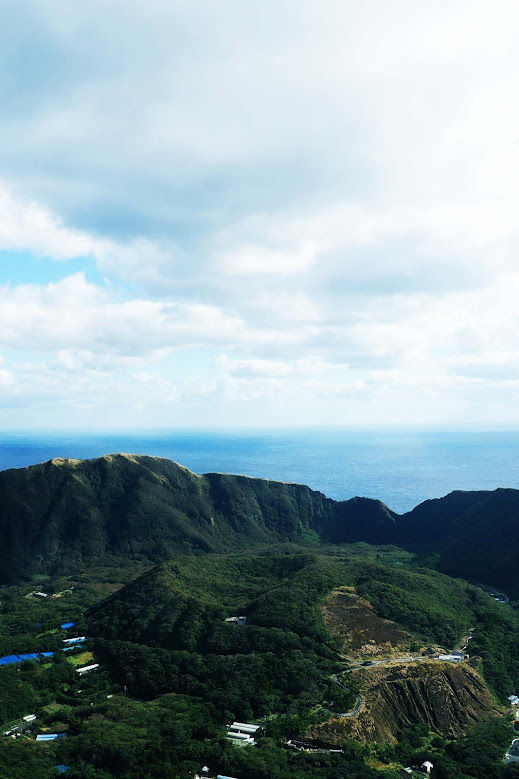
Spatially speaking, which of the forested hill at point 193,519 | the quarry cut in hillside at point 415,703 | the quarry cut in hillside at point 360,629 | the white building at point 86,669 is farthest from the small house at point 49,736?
the forested hill at point 193,519

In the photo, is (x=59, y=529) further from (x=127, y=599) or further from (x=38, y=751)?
(x=38, y=751)

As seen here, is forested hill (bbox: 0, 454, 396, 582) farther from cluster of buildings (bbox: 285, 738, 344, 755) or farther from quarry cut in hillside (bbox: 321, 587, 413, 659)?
cluster of buildings (bbox: 285, 738, 344, 755)

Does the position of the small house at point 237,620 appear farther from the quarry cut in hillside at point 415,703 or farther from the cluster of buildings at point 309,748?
the cluster of buildings at point 309,748

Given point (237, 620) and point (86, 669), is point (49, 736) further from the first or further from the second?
point (237, 620)

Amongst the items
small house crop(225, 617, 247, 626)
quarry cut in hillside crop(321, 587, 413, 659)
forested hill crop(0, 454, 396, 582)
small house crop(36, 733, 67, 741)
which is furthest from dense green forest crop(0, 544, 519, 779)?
forested hill crop(0, 454, 396, 582)

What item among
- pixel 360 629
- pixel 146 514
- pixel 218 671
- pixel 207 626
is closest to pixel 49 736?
pixel 218 671
